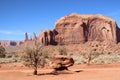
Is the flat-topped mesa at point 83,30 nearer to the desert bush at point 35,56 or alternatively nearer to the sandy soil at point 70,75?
the sandy soil at point 70,75

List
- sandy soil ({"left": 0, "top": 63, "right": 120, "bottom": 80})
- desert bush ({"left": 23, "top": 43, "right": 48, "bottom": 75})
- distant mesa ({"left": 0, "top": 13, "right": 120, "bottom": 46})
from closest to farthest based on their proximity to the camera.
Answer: sandy soil ({"left": 0, "top": 63, "right": 120, "bottom": 80})
desert bush ({"left": 23, "top": 43, "right": 48, "bottom": 75})
distant mesa ({"left": 0, "top": 13, "right": 120, "bottom": 46})

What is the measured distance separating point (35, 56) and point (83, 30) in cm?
13314

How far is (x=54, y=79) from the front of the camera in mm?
22859

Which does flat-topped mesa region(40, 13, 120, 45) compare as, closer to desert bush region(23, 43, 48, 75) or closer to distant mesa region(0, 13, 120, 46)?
distant mesa region(0, 13, 120, 46)

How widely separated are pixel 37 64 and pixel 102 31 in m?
140

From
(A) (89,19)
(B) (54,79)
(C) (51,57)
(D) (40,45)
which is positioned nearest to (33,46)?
(D) (40,45)

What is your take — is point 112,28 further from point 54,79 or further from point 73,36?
point 54,79

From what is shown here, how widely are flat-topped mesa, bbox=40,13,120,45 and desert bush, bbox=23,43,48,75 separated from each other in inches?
4802

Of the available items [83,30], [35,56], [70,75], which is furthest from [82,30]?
[70,75]

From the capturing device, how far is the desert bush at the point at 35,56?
1112 inches

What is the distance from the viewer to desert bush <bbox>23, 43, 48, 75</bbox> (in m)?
28.2

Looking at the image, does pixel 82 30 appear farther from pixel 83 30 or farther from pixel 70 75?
pixel 70 75

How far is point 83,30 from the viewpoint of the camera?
16012cm

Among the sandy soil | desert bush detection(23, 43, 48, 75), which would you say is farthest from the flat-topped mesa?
desert bush detection(23, 43, 48, 75)
